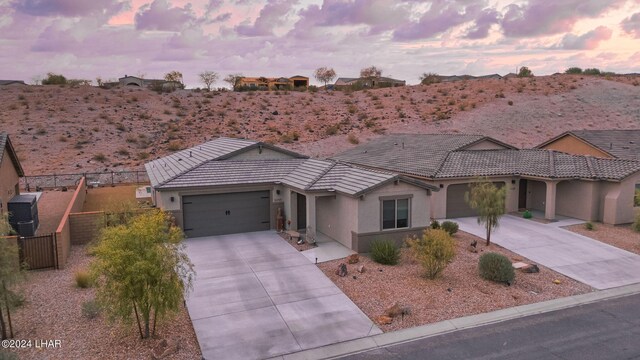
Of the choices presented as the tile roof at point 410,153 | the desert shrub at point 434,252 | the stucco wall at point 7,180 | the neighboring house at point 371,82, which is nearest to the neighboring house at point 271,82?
the neighboring house at point 371,82

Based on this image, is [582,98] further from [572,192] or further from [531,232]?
[531,232]

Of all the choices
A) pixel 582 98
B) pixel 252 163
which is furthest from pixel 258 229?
pixel 582 98

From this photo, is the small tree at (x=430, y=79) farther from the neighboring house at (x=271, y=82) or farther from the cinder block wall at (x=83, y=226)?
the cinder block wall at (x=83, y=226)

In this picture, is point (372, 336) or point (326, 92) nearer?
point (372, 336)

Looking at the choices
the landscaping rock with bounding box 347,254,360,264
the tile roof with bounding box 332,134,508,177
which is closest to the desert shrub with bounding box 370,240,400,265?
the landscaping rock with bounding box 347,254,360,264

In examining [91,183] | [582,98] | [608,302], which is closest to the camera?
[608,302]
